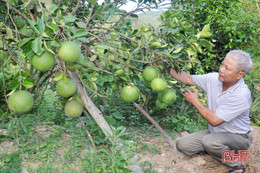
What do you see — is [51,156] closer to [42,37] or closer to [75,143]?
[75,143]

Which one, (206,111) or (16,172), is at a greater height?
(206,111)

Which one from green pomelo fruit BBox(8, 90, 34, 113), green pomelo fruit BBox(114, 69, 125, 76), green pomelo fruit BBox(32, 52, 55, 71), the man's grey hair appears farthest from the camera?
the man's grey hair

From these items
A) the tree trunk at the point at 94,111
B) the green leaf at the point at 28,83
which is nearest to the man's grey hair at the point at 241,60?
the tree trunk at the point at 94,111

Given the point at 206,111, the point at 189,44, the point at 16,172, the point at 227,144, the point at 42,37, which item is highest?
the point at 42,37

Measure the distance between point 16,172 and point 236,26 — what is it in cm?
406

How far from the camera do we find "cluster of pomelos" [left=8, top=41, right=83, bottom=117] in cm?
151

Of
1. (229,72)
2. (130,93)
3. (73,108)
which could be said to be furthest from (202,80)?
(73,108)

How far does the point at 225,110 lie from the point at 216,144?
369mm

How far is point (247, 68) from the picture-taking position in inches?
94.3

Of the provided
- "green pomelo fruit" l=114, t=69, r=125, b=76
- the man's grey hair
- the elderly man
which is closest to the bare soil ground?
the elderly man

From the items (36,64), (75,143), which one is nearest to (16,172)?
(75,143)

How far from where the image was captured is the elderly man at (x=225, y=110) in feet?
7.80

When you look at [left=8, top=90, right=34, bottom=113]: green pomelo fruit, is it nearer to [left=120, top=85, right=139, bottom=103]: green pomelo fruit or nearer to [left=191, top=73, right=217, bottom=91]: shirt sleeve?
[left=120, top=85, right=139, bottom=103]: green pomelo fruit

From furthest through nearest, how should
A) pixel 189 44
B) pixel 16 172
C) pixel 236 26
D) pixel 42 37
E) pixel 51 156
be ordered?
pixel 236 26
pixel 51 156
pixel 189 44
pixel 16 172
pixel 42 37
